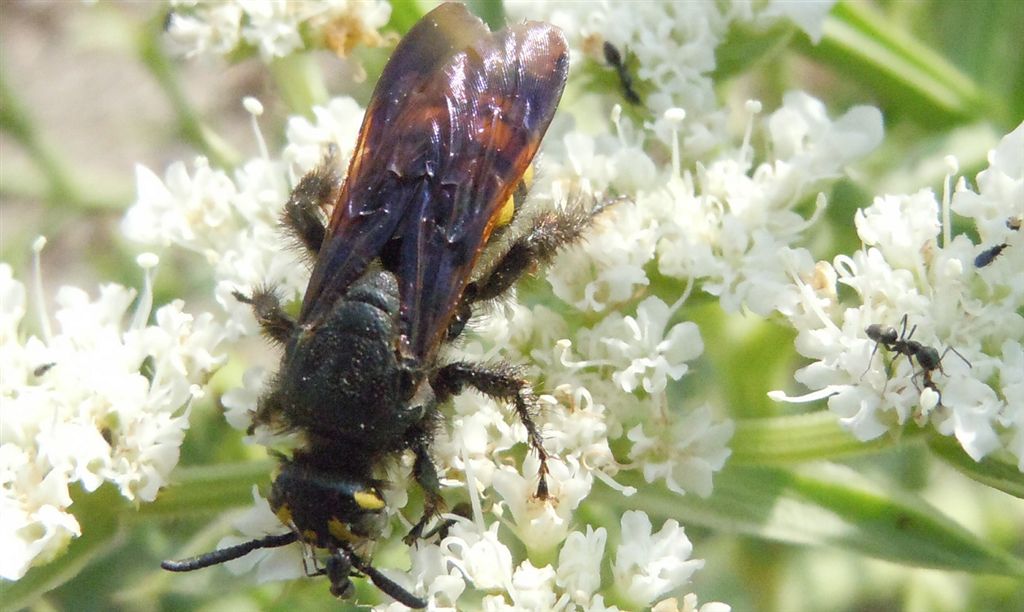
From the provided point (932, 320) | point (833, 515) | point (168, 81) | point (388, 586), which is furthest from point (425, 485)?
point (168, 81)

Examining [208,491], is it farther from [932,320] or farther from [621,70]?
[932,320]

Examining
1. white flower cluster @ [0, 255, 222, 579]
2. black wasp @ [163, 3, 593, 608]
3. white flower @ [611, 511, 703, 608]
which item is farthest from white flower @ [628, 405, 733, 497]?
white flower cluster @ [0, 255, 222, 579]

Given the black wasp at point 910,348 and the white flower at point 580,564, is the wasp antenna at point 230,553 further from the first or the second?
the black wasp at point 910,348

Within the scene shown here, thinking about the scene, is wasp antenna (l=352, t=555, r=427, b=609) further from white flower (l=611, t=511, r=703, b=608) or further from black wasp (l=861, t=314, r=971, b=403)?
black wasp (l=861, t=314, r=971, b=403)

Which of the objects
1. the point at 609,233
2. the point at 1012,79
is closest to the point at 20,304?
the point at 609,233

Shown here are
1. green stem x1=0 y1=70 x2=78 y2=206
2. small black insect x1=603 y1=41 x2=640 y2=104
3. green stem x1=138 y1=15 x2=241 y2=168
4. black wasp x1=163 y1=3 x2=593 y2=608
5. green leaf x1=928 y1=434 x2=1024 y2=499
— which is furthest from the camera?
green stem x1=0 y1=70 x2=78 y2=206

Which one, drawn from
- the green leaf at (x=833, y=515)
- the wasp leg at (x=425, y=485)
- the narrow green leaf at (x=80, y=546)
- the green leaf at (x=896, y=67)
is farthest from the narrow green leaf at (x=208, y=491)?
the green leaf at (x=896, y=67)
